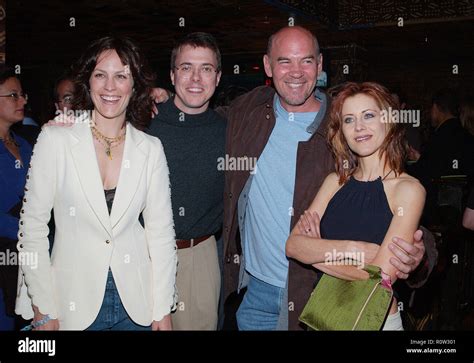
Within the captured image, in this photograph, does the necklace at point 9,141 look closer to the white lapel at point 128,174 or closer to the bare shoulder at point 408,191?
the white lapel at point 128,174

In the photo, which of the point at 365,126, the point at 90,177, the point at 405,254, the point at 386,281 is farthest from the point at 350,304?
the point at 90,177

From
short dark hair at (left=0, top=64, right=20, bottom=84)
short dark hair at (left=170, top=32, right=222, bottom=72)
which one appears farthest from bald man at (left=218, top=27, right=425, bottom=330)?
short dark hair at (left=0, top=64, right=20, bottom=84)

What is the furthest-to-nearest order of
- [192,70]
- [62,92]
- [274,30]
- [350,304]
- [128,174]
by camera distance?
[274,30], [62,92], [192,70], [128,174], [350,304]

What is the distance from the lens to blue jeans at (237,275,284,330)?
2490 mm

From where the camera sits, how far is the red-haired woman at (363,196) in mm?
1948

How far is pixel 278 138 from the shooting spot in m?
2.59

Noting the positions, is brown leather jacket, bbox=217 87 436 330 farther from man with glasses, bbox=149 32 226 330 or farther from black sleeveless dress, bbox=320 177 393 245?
black sleeveless dress, bbox=320 177 393 245

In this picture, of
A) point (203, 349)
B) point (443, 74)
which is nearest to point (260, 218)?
point (203, 349)

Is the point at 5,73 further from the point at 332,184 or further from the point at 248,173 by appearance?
the point at 332,184

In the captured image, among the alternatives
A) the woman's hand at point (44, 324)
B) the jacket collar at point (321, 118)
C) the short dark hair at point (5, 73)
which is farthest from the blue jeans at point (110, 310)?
the short dark hair at point (5, 73)

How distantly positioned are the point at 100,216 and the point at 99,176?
6.2 inches

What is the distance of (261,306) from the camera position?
8.31 feet

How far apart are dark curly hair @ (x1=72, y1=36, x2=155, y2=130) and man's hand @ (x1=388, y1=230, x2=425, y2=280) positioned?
1213 millimetres

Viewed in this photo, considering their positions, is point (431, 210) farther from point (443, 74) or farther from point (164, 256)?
point (443, 74)
